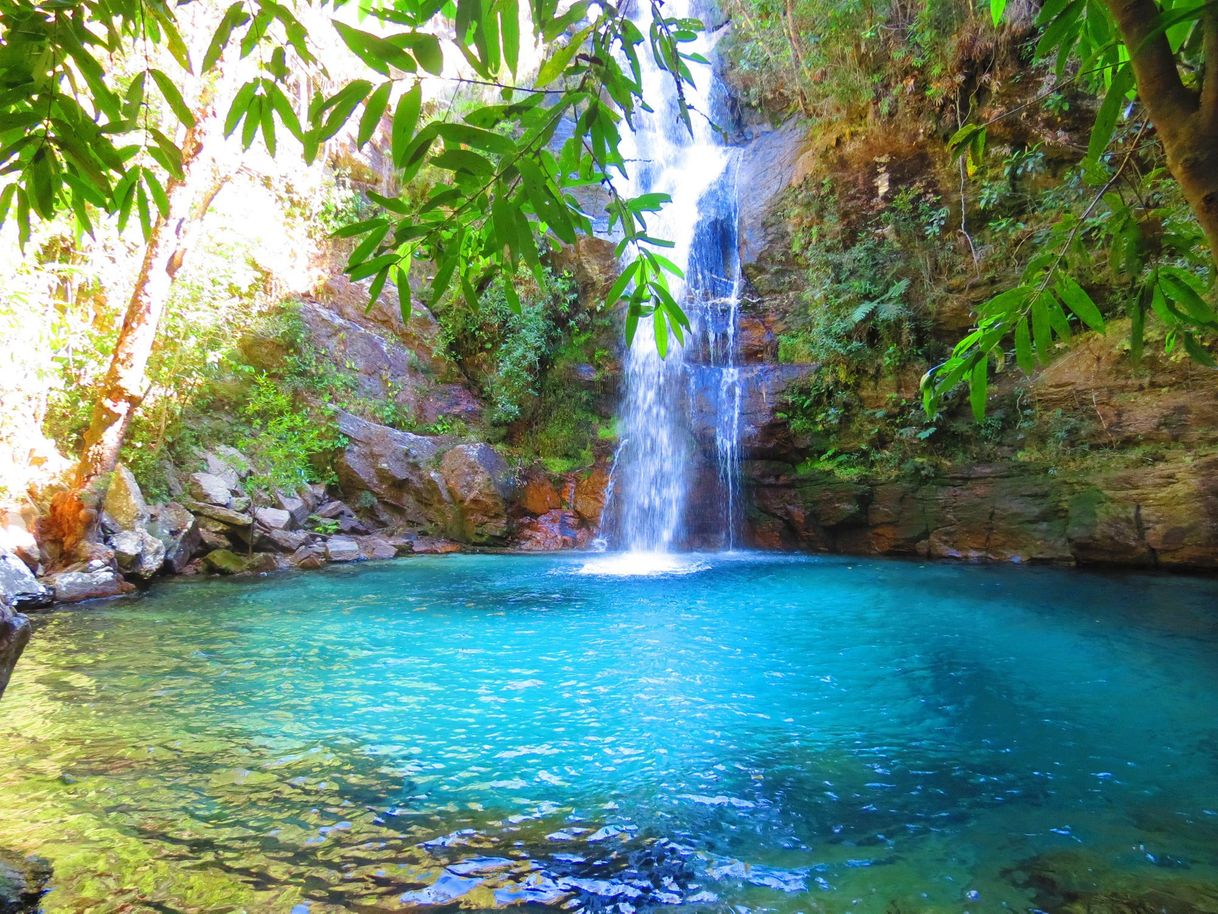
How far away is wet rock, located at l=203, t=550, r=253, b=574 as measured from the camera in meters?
7.99

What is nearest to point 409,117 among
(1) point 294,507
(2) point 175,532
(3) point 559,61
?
(3) point 559,61

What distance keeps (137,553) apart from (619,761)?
22.2 ft

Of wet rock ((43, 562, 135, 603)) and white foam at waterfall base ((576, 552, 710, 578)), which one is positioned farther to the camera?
white foam at waterfall base ((576, 552, 710, 578))

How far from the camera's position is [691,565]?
9562mm

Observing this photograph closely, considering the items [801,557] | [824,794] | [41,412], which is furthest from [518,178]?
[801,557]

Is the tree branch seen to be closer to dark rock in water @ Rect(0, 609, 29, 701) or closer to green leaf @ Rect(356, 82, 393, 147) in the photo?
green leaf @ Rect(356, 82, 393, 147)

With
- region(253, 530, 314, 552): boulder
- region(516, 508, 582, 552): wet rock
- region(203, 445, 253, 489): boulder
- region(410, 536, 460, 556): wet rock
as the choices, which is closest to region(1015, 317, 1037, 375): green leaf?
region(253, 530, 314, 552): boulder

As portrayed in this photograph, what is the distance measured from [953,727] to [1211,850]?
3.88ft

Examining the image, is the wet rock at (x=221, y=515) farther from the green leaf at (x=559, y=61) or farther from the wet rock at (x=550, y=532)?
the green leaf at (x=559, y=61)

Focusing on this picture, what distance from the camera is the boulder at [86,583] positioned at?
606 centimetres

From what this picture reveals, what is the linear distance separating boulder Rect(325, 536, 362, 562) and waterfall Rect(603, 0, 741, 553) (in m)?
4.81

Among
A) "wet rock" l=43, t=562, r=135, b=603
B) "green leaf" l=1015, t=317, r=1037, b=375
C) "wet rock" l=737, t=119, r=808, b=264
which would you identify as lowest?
"wet rock" l=43, t=562, r=135, b=603

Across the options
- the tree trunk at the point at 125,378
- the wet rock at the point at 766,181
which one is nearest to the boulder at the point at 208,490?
the tree trunk at the point at 125,378

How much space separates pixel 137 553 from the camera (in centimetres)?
697
